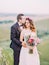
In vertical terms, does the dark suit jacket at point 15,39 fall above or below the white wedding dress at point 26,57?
above

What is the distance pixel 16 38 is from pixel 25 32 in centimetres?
13

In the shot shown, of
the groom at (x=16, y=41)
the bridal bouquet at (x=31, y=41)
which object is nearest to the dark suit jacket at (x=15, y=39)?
the groom at (x=16, y=41)

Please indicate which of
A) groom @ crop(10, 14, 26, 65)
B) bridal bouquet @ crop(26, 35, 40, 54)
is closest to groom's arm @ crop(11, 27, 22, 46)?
groom @ crop(10, 14, 26, 65)

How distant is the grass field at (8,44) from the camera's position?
2043mm

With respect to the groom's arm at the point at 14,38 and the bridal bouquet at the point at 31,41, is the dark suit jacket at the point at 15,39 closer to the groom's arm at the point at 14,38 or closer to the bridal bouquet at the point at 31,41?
the groom's arm at the point at 14,38

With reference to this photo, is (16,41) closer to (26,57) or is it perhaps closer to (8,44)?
(8,44)

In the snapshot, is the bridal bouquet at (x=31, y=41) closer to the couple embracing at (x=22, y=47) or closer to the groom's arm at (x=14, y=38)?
the couple embracing at (x=22, y=47)

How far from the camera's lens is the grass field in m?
2.04

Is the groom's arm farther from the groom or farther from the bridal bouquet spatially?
the bridal bouquet

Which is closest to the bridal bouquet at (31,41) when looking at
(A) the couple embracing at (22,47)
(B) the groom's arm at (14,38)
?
(A) the couple embracing at (22,47)

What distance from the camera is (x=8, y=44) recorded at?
81.4 inches

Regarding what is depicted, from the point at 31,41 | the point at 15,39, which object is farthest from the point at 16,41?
the point at 31,41
